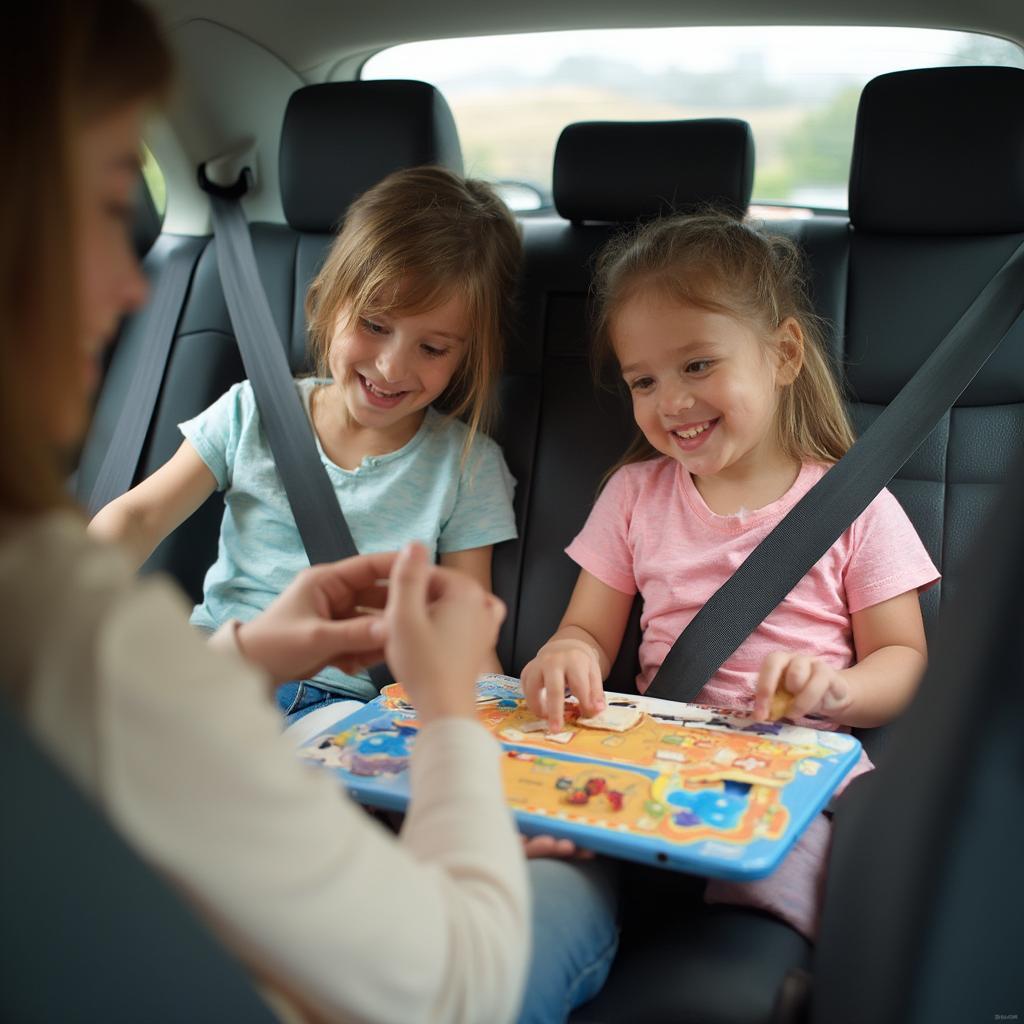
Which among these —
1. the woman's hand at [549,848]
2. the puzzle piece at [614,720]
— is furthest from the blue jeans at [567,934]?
the puzzle piece at [614,720]

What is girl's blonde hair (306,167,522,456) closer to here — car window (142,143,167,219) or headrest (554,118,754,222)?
headrest (554,118,754,222)

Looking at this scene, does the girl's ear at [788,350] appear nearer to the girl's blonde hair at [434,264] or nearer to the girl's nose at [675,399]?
the girl's nose at [675,399]

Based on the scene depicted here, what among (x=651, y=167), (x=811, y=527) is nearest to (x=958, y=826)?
(x=811, y=527)

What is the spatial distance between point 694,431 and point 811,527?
0.71ft

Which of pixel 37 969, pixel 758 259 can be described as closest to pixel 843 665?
pixel 758 259

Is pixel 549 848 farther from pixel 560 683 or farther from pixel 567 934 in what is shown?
pixel 560 683

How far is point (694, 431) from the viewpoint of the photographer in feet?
5.62

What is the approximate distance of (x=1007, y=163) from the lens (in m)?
1.82

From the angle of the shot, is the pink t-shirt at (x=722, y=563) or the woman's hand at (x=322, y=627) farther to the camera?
the pink t-shirt at (x=722, y=563)

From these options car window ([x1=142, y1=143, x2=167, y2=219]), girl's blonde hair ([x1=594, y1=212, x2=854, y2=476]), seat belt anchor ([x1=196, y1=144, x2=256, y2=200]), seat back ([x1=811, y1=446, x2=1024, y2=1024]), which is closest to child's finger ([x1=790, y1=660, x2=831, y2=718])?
seat back ([x1=811, y1=446, x2=1024, y2=1024])

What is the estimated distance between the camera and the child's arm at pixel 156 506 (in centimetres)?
189

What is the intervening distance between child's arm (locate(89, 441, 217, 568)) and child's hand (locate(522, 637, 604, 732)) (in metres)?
0.74

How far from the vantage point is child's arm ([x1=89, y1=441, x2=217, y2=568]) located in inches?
74.3

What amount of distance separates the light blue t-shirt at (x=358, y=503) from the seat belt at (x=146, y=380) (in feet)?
0.59
